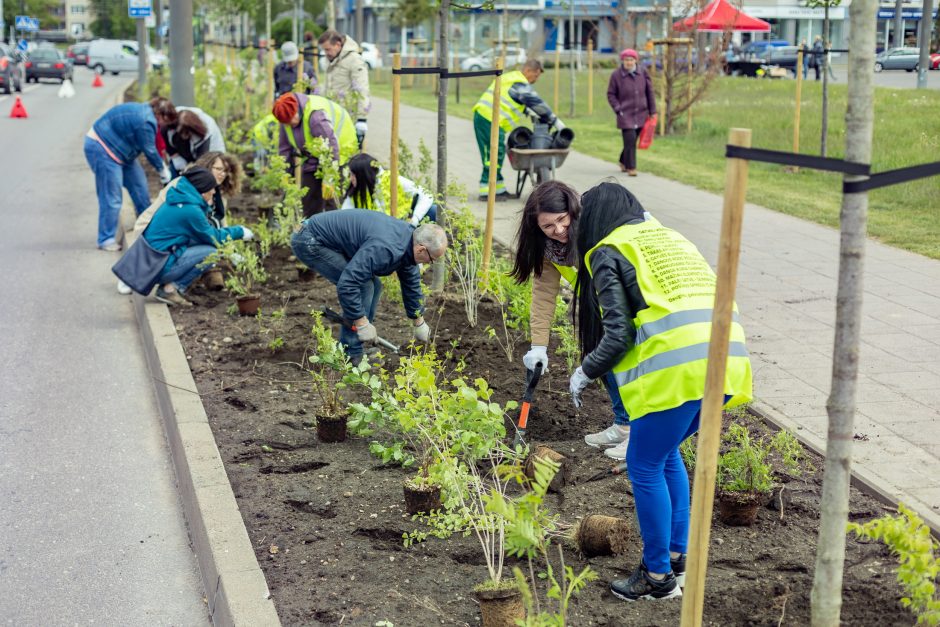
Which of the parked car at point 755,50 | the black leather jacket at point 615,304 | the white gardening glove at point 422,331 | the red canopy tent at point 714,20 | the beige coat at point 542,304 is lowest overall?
the white gardening glove at point 422,331

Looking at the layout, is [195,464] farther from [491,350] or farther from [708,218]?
[708,218]

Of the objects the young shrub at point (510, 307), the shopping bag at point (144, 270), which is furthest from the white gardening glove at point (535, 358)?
the shopping bag at point (144, 270)

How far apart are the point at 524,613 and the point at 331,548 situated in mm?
997

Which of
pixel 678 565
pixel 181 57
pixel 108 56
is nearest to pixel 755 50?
pixel 108 56

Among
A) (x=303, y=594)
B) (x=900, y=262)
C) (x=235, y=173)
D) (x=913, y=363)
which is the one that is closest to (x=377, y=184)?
(x=235, y=173)

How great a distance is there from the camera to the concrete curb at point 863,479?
14.7 ft

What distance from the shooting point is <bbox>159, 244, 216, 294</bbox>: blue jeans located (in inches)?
334

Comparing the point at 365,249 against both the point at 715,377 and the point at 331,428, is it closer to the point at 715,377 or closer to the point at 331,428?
the point at 331,428

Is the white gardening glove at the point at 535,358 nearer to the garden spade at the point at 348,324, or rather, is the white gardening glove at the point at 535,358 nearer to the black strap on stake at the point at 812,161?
the garden spade at the point at 348,324

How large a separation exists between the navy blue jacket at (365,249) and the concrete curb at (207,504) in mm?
1062

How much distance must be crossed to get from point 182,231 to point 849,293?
6619mm

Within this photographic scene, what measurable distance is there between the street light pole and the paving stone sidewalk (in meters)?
4.24

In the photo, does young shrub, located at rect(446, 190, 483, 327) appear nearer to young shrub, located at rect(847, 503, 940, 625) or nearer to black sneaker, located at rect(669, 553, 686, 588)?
black sneaker, located at rect(669, 553, 686, 588)

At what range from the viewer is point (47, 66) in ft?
153
